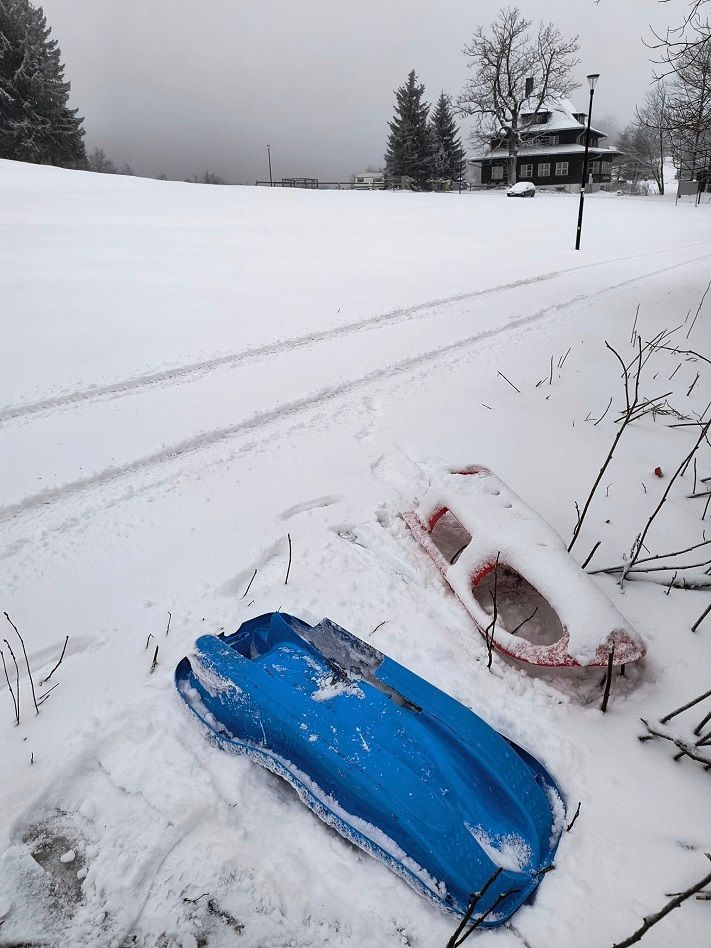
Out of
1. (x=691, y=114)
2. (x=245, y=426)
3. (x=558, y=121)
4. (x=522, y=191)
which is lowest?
(x=245, y=426)

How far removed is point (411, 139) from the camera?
144 ft

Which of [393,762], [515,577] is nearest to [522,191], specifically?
[515,577]

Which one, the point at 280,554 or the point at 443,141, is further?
the point at 443,141

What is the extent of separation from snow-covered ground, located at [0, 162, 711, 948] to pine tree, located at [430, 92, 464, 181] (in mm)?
41935

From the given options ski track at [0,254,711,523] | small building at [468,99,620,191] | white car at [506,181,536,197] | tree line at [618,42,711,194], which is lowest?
ski track at [0,254,711,523]

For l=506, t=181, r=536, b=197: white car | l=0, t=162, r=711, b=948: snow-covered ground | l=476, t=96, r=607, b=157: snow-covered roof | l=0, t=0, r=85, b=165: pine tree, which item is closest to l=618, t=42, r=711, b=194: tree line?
l=0, t=162, r=711, b=948: snow-covered ground

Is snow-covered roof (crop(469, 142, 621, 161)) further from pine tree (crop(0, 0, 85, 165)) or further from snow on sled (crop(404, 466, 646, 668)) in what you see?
snow on sled (crop(404, 466, 646, 668))

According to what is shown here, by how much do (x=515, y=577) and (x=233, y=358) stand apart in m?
4.43

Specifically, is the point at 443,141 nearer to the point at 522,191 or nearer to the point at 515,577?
the point at 522,191

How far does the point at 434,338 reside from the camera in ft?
24.1

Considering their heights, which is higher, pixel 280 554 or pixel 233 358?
pixel 233 358

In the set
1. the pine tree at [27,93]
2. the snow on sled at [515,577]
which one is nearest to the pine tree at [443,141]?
the pine tree at [27,93]

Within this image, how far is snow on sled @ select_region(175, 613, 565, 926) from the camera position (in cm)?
182

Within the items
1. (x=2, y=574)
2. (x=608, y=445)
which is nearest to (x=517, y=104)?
(x=608, y=445)
